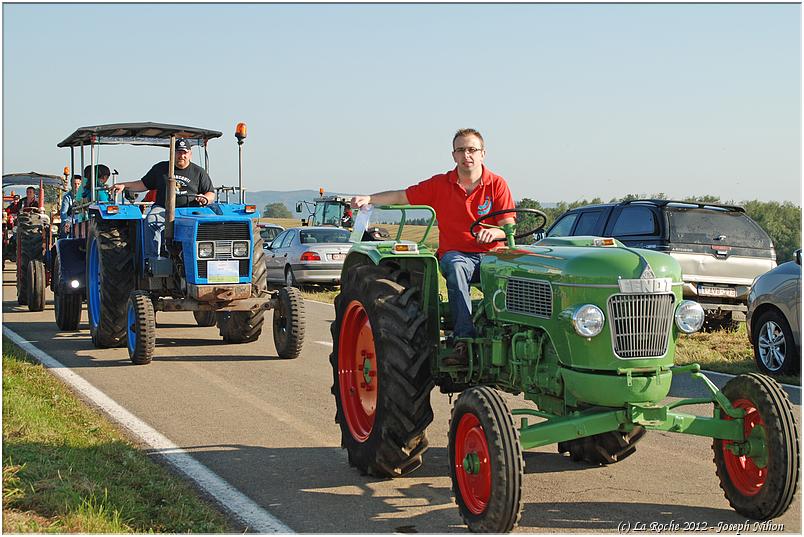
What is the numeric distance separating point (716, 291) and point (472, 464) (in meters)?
9.09

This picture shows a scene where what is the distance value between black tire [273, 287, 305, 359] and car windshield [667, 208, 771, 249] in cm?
531

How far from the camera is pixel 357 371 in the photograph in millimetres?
6805

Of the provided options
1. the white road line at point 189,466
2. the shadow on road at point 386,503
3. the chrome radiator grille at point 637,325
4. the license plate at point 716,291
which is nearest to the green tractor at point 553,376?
the chrome radiator grille at point 637,325

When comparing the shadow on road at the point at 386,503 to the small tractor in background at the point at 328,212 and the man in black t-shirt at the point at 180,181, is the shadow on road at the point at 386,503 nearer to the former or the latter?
the man in black t-shirt at the point at 180,181

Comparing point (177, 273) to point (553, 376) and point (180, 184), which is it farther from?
point (553, 376)

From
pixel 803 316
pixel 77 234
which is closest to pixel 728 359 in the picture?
pixel 803 316

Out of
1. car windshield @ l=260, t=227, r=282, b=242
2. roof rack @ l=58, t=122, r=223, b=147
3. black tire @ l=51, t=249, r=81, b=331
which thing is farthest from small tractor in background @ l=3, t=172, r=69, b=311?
car windshield @ l=260, t=227, r=282, b=242

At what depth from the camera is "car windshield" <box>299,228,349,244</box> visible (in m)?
21.6

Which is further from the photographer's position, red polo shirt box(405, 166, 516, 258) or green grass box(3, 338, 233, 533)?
red polo shirt box(405, 166, 516, 258)

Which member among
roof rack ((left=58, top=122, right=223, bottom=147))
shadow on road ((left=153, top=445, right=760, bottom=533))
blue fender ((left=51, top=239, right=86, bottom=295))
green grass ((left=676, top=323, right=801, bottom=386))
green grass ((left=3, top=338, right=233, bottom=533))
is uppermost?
roof rack ((left=58, top=122, right=223, bottom=147))

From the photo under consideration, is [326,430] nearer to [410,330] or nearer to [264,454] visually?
[264,454]

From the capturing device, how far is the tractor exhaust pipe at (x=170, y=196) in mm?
11234

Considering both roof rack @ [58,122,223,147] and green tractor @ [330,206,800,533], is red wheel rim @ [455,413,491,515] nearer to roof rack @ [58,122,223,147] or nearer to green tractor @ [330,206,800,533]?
green tractor @ [330,206,800,533]

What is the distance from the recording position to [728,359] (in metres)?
11.4
